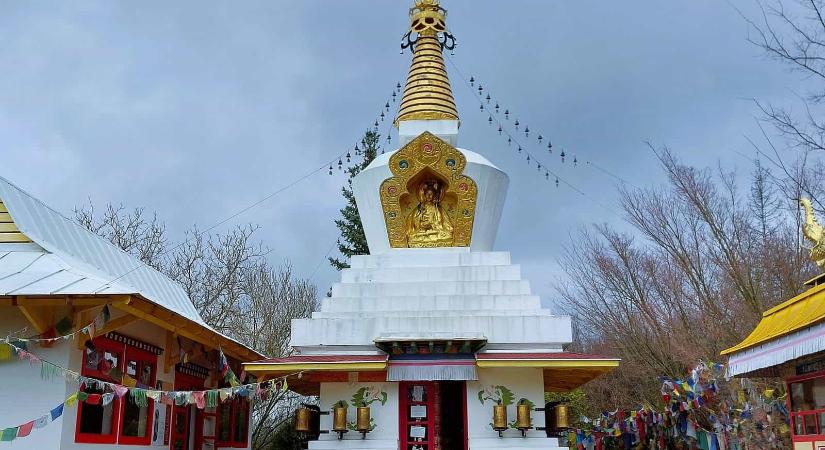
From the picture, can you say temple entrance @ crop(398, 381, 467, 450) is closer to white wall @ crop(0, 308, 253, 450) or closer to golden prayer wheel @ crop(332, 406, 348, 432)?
golden prayer wheel @ crop(332, 406, 348, 432)

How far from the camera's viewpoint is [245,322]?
82.0 feet

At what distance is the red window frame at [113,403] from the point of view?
9133mm

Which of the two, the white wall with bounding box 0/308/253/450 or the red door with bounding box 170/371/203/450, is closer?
the white wall with bounding box 0/308/253/450

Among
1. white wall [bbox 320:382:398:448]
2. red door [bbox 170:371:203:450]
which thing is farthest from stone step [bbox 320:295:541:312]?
red door [bbox 170:371:203:450]

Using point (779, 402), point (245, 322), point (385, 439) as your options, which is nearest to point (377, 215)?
point (385, 439)

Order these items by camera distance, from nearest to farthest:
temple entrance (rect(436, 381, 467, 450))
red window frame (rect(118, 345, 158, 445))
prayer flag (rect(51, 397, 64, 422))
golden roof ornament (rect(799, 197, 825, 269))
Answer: prayer flag (rect(51, 397, 64, 422)) → golden roof ornament (rect(799, 197, 825, 269)) → red window frame (rect(118, 345, 158, 445)) → temple entrance (rect(436, 381, 467, 450))

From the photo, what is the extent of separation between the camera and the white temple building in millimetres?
12039

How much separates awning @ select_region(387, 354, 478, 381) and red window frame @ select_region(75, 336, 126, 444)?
405 cm

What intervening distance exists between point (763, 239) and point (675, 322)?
9.30 feet

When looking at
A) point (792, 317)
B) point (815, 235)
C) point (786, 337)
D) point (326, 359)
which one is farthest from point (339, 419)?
point (815, 235)

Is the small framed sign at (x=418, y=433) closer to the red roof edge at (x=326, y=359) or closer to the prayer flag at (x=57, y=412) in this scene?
the red roof edge at (x=326, y=359)

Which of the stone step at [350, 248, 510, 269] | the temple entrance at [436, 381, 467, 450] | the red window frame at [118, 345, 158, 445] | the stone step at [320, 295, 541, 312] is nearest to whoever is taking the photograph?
the red window frame at [118, 345, 158, 445]

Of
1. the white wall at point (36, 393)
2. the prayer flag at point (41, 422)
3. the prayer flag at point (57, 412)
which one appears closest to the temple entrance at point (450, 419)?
the white wall at point (36, 393)

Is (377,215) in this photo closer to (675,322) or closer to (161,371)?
(161,371)
